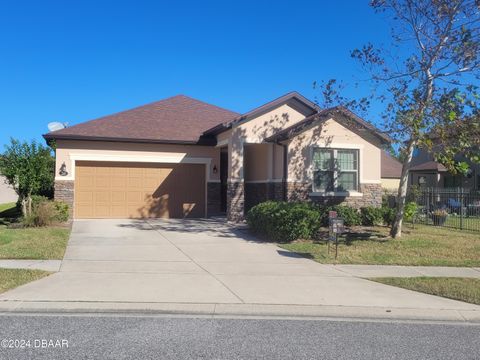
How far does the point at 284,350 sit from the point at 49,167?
16237mm

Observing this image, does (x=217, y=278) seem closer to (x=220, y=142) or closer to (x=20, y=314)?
(x=20, y=314)

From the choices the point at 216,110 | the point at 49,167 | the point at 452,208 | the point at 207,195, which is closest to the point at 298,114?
the point at 207,195

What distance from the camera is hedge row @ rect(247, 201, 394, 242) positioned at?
13773mm

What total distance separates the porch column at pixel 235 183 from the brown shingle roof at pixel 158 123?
2.95m

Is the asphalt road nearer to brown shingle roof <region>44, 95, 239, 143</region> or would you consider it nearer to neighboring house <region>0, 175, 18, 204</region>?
brown shingle roof <region>44, 95, 239, 143</region>

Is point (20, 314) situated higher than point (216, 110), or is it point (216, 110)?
point (216, 110)

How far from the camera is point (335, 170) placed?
17859 millimetres

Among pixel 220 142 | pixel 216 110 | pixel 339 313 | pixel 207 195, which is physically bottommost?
pixel 339 313

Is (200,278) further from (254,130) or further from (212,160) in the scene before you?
(212,160)

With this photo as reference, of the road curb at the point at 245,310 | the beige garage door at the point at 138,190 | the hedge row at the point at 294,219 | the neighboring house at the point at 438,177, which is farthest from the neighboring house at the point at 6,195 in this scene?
the road curb at the point at 245,310

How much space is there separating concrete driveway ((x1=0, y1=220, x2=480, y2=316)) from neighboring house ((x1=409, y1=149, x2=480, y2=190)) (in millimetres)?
23490

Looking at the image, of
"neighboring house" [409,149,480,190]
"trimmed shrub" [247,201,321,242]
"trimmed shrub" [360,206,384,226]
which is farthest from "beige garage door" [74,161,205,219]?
"neighboring house" [409,149,480,190]

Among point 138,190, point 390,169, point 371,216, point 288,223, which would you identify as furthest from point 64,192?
point 390,169

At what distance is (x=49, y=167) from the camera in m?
19.5
